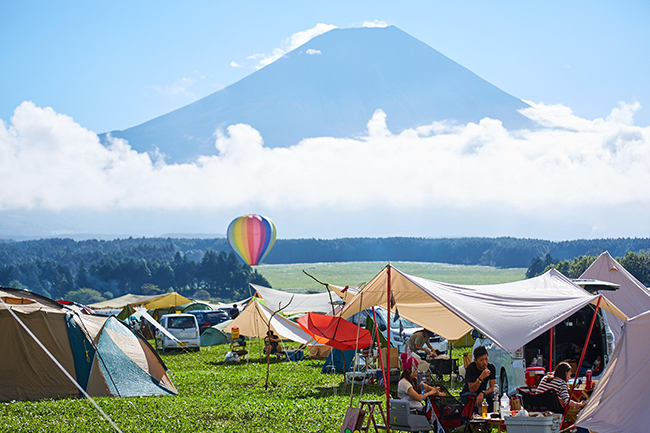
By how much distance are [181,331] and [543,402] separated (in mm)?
18413

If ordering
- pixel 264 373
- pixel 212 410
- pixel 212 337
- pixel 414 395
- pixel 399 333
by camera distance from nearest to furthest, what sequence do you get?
pixel 414 395 → pixel 212 410 → pixel 264 373 → pixel 399 333 → pixel 212 337

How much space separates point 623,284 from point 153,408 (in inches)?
527

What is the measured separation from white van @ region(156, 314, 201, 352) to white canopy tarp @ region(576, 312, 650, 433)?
18682 millimetres

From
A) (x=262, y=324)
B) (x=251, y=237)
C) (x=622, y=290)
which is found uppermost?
(x=251, y=237)

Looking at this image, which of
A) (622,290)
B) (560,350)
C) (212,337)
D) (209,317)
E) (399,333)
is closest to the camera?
(560,350)

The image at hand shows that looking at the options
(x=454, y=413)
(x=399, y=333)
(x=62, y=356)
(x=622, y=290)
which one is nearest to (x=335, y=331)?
(x=454, y=413)

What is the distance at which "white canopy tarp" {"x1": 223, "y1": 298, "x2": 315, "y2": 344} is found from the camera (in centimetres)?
1883

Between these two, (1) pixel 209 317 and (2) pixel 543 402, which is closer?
(2) pixel 543 402

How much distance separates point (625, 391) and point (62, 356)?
32.4ft

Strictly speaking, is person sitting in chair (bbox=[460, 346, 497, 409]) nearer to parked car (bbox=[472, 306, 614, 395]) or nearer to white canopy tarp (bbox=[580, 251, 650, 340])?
parked car (bbox=[472, 306, 614, 395])

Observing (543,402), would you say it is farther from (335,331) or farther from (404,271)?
(404,271)

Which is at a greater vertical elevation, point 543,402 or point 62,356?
point 543,402

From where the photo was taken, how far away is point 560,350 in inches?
532

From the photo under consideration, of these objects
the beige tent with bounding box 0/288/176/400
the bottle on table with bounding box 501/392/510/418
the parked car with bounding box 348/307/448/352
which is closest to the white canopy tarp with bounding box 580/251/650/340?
the parked car with bounding box 348/307/448/352
